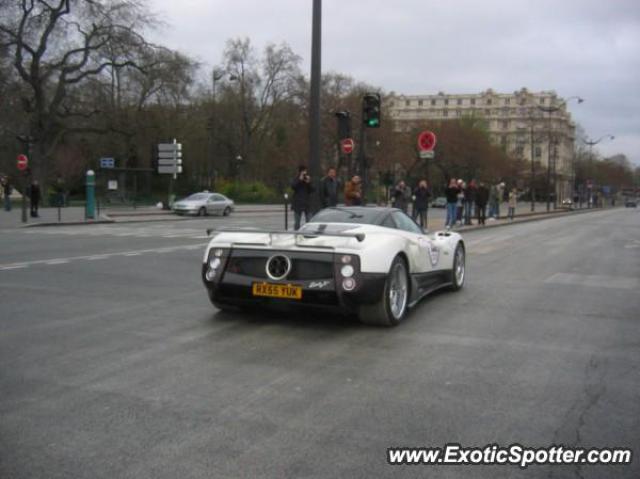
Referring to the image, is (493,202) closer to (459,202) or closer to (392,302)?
(459,202)

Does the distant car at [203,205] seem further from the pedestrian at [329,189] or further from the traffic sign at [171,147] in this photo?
the pedestrian at [329,189]

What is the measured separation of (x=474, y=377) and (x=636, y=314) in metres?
3.74

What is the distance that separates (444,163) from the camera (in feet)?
261

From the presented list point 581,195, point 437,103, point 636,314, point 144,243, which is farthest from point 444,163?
point 437,103

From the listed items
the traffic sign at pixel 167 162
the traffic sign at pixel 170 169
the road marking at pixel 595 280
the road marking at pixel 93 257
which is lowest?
the road marking at pixel 595 280

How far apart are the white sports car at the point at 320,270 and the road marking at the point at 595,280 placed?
394 centimetres

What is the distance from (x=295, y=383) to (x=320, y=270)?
1.80 m

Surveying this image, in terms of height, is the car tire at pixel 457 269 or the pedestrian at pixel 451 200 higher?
the pedestrian at pixel 451 200

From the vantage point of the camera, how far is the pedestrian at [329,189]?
53.5 feet

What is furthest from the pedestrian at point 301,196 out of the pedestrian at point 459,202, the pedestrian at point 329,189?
the pedestrian at point 459,202

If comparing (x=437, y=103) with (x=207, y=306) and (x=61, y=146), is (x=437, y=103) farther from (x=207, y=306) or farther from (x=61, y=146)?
(x=207, y=306)

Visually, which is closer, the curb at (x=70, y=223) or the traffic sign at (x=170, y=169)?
the curb at (x=70, y=223)

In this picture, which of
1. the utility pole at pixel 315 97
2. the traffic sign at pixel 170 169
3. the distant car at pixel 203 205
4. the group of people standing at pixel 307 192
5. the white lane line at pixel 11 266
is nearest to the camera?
the white lane line at pixel 11 266

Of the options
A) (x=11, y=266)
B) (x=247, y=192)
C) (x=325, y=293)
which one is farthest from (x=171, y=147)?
(x=325, y=293)
